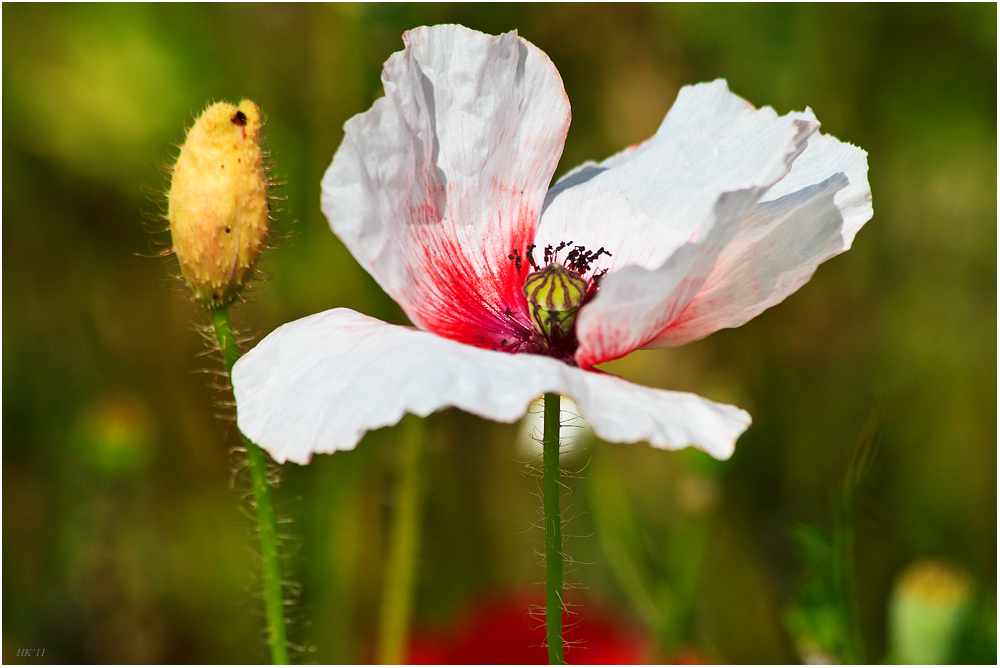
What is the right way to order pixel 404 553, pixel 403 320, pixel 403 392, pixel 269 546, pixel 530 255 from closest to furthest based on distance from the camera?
1. pixel 403 392
2. pixel 269 546
3. pixel 530 255
4. pixel 404 553
5. pixel 403 320

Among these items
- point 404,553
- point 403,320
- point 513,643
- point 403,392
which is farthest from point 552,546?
point 403,320

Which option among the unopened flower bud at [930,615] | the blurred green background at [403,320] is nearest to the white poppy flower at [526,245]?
the unopened flower bud at [930,615]

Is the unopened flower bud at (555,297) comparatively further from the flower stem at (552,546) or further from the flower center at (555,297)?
the flower stem at (552,546)

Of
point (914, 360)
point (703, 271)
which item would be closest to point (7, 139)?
point (703, 271)

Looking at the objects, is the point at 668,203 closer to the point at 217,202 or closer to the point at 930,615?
the point at 217,202

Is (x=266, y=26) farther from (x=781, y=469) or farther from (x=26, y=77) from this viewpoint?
(x=781, y=469)

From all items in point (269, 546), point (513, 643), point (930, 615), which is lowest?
point (513, 643)
